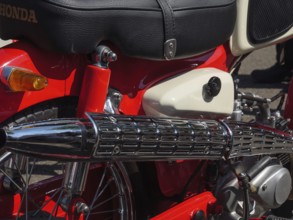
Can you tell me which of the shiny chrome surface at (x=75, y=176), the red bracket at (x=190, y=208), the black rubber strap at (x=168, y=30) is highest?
the black rubber strap at (x=168, y=30)

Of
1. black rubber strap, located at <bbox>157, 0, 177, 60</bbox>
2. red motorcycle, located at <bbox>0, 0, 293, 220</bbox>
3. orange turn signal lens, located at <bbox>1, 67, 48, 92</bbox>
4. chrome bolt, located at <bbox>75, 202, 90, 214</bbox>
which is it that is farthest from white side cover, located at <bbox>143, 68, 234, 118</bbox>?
orange turn signal lens, located at <bbox>1, 67, 48, 92</bbox>

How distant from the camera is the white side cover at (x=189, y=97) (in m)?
2.28

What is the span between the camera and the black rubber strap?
2.20m

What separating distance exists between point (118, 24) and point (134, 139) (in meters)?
0.34

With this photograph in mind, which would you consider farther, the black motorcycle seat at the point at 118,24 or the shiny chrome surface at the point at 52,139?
the black motorcycle seat at the point at 118,24

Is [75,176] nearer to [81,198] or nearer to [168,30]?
[81,198]

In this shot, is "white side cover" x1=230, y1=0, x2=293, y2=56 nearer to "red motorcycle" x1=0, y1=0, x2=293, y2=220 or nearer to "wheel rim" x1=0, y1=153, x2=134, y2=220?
"red motorcycle" x1=0, y1=0, x2=293, y2=220

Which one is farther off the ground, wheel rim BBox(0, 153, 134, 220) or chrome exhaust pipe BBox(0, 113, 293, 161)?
chrome exhaust pipe BBox(0, 113, 293, 161)

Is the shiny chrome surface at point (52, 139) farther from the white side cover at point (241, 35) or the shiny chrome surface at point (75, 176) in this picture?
the white side cover at point (241, 35)

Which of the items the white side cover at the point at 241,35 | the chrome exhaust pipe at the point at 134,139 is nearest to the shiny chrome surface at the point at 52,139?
the chrome exhaust pipe at the point at 134,139

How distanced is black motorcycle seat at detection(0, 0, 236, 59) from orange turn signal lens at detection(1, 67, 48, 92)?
132 millimetres

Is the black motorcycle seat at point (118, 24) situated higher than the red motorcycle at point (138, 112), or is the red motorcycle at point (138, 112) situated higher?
the black motorcycle seat at point (118, 24)

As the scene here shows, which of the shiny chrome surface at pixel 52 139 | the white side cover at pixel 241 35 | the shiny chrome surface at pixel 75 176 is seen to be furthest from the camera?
the white side cover at pixel 241 35

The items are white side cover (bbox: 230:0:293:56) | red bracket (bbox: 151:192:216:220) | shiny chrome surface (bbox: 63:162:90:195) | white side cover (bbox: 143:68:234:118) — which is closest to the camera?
shiny chrome surface (bbox: 63:162:90:195)
